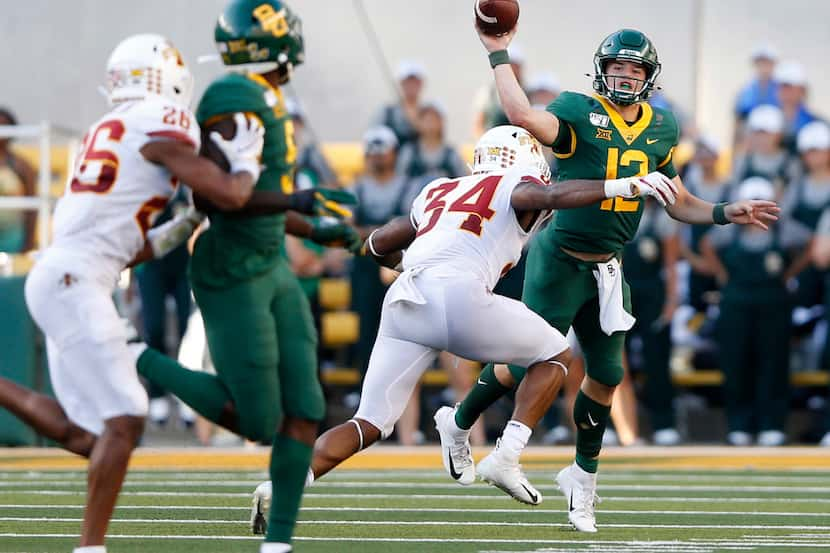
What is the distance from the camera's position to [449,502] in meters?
7.54

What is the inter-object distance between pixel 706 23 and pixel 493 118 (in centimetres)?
293

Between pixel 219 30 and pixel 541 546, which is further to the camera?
pixel 541 546

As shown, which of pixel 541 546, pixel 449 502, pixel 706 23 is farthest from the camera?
pixel 706 23

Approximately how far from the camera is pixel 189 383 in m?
5.21

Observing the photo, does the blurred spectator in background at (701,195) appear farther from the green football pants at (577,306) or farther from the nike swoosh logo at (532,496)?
the nike swoosh logo at (532,496)

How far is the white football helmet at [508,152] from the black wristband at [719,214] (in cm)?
64

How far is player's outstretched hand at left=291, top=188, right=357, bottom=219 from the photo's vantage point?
5.01 metres

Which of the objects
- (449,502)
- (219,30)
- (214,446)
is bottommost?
(214,446)

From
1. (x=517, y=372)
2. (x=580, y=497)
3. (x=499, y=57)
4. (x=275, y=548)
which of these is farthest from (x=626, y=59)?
(x=275, y=548)

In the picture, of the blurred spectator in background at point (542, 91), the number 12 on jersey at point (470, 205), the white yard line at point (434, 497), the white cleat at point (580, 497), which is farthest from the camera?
the blurred spectator in background at point (542, 91)

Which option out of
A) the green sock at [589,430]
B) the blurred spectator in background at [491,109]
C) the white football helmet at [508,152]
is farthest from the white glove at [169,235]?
the blurred spectator in background at [491,109]

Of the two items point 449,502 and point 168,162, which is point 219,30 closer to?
point 168,162

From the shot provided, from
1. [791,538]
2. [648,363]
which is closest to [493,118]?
[648,363]

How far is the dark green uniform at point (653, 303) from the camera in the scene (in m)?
11.0
